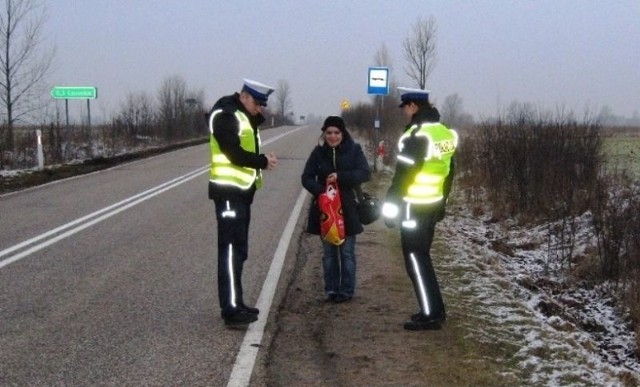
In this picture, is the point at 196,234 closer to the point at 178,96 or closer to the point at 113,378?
the point at 113,378

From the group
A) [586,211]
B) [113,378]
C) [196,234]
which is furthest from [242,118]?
[586,211]

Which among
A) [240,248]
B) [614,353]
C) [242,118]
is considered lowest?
[614,353]

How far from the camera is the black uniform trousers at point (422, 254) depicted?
6.07 metres

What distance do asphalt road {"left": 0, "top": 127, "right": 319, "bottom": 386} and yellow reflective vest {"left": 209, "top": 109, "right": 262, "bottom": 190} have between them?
49.1 inches

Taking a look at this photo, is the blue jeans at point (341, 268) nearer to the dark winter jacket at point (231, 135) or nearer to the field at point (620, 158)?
the dark winter jacket at point (231, 135)

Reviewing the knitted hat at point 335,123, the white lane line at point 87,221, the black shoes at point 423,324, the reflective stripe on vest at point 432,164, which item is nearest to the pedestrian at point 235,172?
the knitted hat at point 335,123

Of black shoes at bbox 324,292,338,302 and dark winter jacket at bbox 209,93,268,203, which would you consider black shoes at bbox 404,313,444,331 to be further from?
dark winter jacket at bbox 209,93,268,203

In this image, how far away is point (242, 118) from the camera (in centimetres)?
590

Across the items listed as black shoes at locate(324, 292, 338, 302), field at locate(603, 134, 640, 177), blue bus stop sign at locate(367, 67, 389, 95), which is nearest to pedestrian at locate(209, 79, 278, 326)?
black shoes at locate(324, 292, 338, 302)

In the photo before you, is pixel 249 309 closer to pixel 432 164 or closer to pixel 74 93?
pixel 432 164

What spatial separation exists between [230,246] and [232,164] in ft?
2.34

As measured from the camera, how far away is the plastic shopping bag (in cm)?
686

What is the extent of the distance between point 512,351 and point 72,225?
7613 millimetres

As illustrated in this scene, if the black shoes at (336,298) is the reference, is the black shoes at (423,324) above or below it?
above
